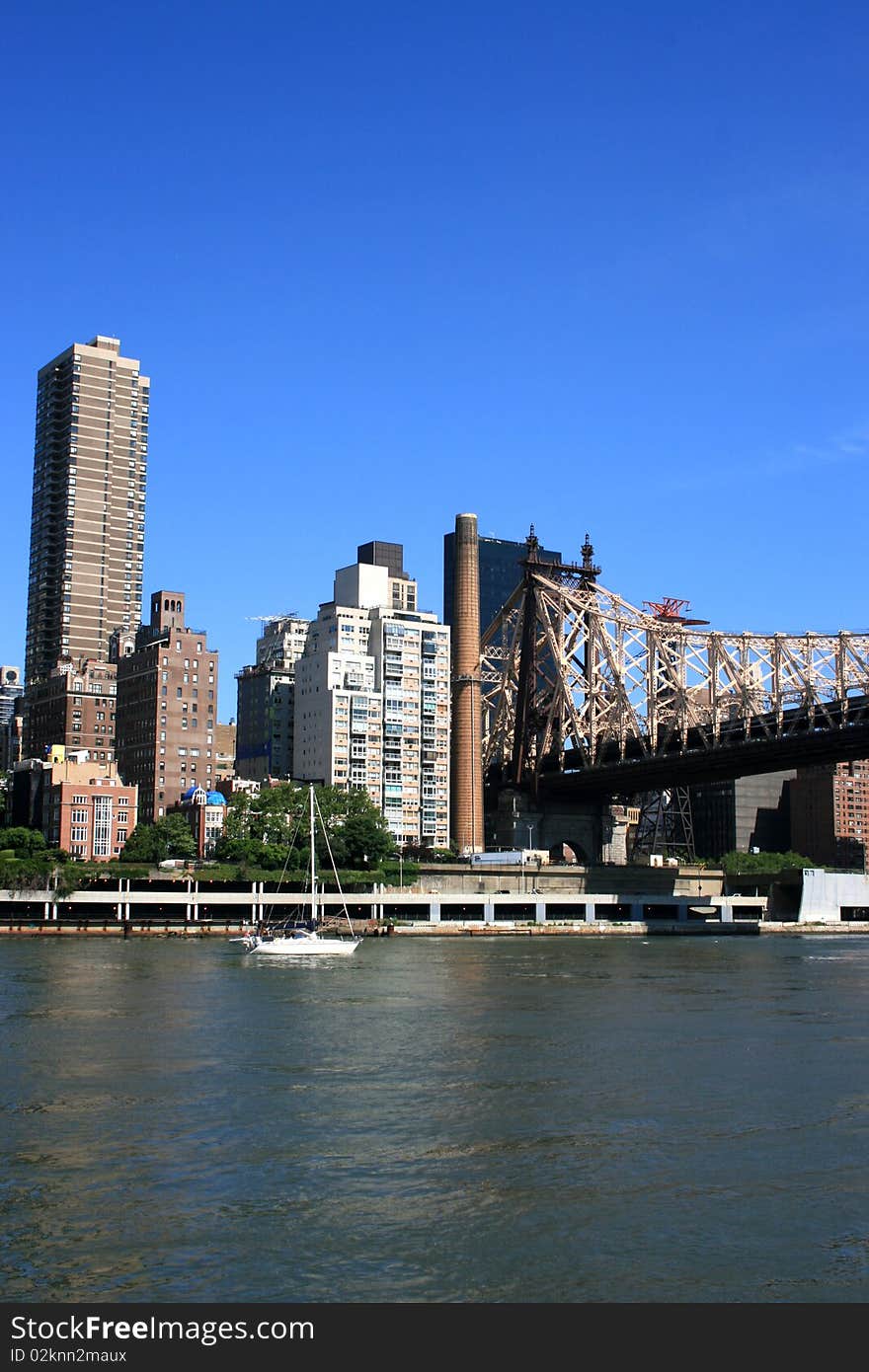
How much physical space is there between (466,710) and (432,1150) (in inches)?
5963

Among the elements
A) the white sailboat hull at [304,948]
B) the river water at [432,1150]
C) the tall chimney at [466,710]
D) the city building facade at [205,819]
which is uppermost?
the tall chimney at [466,710]

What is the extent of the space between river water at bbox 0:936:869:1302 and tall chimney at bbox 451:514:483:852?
115 m

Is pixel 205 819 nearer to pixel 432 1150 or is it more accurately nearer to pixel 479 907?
pixel 479 907

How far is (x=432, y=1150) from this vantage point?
3544cm

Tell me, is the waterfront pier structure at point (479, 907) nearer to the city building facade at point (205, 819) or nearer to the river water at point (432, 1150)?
the city building facade at point (205, 819)

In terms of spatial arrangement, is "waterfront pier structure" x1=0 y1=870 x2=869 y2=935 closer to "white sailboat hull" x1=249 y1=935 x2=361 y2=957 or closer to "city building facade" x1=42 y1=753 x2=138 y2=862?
"city building facade" x1=42 y1=753 x2=138 y2=862

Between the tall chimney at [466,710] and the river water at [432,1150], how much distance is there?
378 feet

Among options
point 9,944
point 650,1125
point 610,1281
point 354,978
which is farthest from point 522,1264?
point 9,944

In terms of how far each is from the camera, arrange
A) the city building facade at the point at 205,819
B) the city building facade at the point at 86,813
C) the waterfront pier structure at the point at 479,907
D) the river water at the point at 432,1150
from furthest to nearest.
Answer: the city building facade at the point at 205,819 < the city building facade at the point at 86,813 < the waterfront pier structure at the point at 479,907 < the river water at the point at 432,1150

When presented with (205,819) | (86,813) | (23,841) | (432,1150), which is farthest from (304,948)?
(205,819)

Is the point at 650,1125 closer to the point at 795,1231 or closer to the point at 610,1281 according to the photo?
the point at 795,1231

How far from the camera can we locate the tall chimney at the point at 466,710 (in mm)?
185500

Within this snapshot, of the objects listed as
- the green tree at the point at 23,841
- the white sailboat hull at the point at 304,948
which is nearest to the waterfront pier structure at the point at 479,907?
the green tree at the point at 23,841

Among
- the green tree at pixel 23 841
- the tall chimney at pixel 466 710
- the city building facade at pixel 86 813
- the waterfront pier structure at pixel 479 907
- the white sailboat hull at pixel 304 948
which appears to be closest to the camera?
the white sailboat hull at pixel 304 948
